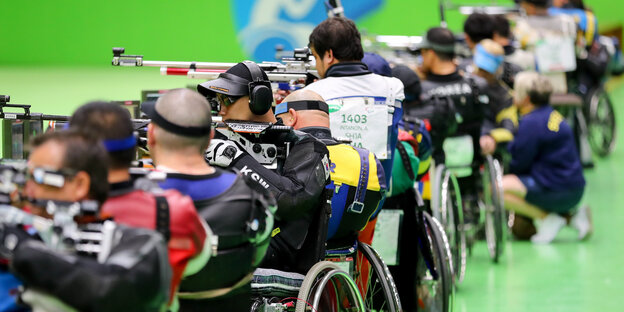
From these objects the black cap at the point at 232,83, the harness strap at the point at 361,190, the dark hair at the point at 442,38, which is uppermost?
Answer: the black cap at the point at 232,83

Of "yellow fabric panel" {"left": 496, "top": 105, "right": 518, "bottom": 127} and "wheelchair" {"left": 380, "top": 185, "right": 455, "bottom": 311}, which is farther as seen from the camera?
"yellow fabric panel" {"left": 496, "top": 105, "right": 518, "bottom": 127}

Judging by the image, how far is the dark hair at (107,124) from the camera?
2.48 m

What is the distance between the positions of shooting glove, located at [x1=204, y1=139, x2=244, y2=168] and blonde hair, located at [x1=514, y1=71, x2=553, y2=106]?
507 centimetres

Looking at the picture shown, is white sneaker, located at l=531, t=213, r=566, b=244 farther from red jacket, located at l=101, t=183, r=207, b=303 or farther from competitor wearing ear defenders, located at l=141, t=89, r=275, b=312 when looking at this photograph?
red jacket, located at l=101, t=183, r=207, b=303

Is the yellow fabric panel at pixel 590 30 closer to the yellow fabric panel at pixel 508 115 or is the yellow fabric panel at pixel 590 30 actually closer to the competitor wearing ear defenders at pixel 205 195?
the yellow fabric panel at pixel 508 115

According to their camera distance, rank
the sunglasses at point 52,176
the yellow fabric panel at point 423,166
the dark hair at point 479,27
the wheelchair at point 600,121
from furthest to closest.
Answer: the wheelchair at point 600,121 → the dark hair at point 479,27 → the yellow fabric panel at point 423,166 → the sunglasses at point 52,176

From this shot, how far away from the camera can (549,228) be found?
844cm

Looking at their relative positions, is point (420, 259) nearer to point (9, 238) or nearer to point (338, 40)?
point (338, 40)

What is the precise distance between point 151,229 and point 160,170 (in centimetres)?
43

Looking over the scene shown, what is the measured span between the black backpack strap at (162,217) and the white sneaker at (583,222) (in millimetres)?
6579

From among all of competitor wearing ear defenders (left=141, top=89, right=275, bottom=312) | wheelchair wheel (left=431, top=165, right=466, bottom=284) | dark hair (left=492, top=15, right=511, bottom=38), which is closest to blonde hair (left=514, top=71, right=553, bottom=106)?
dark hair (left=492, top=15, right=511, bottom=38)

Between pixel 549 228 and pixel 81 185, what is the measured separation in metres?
6.62

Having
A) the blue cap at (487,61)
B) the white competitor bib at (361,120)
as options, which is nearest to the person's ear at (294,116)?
the white competitor bib at (361,120)

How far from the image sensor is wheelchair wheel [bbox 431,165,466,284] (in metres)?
6.30
